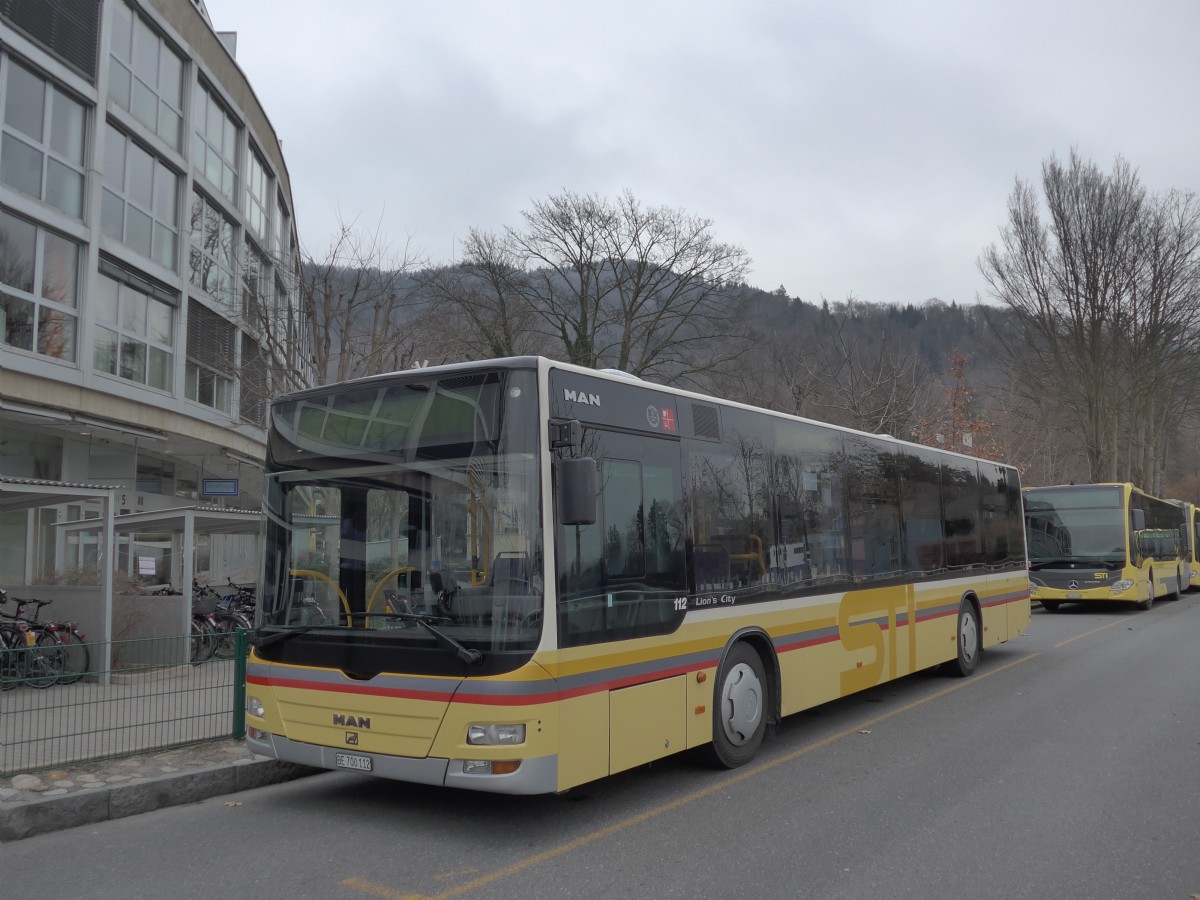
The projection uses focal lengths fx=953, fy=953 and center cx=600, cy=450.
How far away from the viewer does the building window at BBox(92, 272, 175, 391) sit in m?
18.3

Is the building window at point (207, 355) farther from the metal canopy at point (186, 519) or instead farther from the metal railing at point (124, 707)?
the metal railing at point (124, 707)

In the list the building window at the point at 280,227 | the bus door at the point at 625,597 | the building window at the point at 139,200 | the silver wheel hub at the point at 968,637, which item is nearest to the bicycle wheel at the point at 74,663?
the bus door at the point at 625,597

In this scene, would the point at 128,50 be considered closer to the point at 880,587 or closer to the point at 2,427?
the point at 2,427

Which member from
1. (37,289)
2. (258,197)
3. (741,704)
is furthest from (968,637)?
(258,197)

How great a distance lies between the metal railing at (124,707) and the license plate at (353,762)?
2.04m

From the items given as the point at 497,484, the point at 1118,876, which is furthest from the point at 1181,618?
the point at 497,484

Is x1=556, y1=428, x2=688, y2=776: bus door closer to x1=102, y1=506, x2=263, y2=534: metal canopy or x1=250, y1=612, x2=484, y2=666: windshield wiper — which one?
x1=250, y1=612, x2=484, y2=666: windshield wiper

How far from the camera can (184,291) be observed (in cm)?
2080

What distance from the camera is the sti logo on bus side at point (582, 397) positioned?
19.9 feet

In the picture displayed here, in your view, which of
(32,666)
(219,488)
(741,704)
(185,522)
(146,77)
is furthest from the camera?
(146,77)

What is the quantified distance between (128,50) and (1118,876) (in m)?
21.7

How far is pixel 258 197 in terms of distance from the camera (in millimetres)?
28047

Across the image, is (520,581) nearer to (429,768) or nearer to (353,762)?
(429,768)

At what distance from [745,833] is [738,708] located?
5.74 ft
